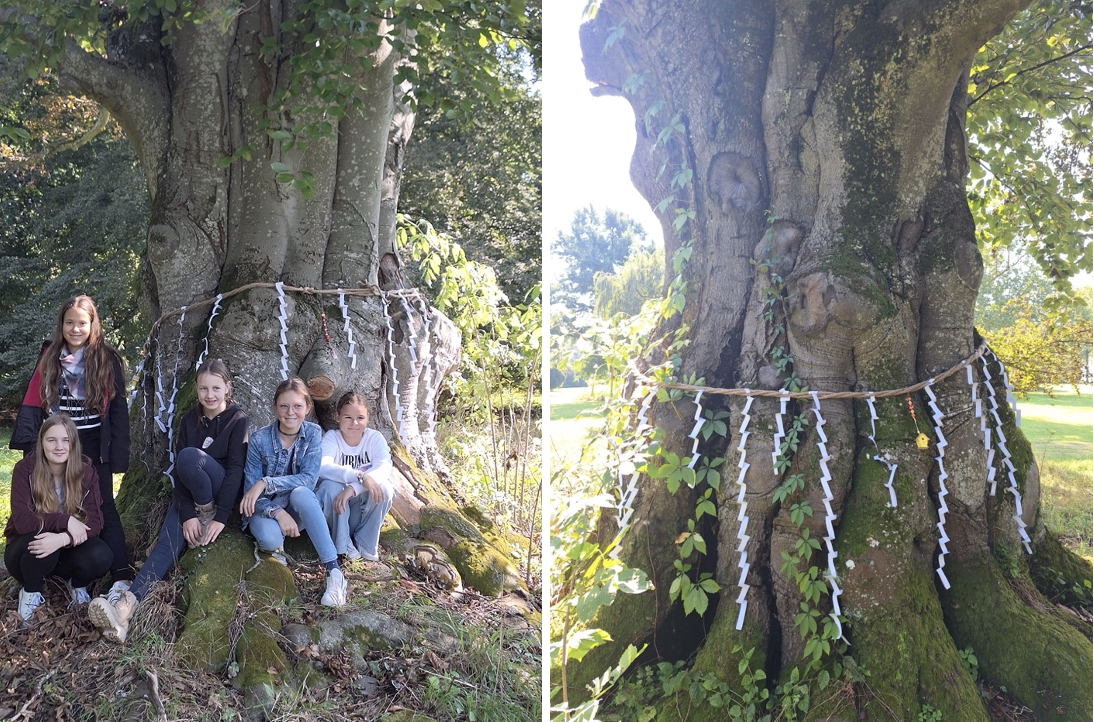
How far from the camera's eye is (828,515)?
7.04ft

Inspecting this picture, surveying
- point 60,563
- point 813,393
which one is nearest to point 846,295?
point 813,393

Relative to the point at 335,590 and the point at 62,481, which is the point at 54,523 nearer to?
the point at 62,481

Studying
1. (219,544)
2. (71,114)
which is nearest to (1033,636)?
(219,544)

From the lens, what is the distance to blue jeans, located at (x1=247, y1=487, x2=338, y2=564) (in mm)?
2990

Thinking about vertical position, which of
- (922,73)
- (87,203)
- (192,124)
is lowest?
(922,73)

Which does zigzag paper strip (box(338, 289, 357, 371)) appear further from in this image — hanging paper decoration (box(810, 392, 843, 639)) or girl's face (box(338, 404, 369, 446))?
hanging paper decoration (box(810, 392, 843, 639))

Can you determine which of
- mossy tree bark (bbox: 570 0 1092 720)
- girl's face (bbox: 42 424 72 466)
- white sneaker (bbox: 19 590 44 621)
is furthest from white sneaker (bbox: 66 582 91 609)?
mossy tree bark (bbox: 570 0 1092 720)

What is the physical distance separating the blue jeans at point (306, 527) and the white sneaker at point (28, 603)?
768 millimetres

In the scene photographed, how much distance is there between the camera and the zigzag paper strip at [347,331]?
359 centimetres

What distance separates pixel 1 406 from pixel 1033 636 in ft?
38.3

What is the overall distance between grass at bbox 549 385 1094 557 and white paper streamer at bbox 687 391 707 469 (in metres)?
0.26

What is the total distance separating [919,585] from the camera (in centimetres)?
214

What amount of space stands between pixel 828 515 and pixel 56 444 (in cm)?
262

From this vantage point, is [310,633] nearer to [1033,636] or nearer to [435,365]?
[435,365]
